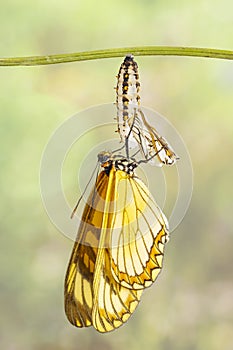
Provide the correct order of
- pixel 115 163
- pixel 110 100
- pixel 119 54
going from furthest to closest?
1. pixel 110 100
2. pixel 115 163
3. pixel 119 54

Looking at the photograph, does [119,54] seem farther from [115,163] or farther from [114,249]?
[114,249]

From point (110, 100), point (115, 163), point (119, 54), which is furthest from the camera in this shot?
point (110, 100)

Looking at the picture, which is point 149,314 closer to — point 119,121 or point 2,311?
point 2,311

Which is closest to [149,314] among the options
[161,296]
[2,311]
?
[161,296]

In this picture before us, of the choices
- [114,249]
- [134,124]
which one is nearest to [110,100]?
[114,249]

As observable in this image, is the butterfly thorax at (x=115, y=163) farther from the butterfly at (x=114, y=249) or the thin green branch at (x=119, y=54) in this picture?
the thin green branch at (x=119, y=54)

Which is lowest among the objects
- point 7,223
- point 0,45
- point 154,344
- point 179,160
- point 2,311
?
point 179,160
